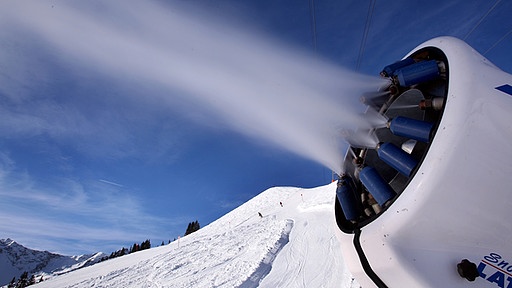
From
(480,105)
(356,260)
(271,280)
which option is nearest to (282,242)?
(271,280)

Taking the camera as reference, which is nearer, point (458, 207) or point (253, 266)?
point (458, 207)

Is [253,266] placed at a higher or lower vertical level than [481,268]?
higher

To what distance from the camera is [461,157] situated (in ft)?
6.14

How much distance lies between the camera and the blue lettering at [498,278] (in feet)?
6.08

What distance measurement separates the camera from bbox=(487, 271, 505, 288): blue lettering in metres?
1.85

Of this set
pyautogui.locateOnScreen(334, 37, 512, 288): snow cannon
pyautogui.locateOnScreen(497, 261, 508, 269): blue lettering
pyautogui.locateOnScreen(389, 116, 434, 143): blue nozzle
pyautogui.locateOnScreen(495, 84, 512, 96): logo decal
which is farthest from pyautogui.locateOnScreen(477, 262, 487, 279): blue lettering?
pyautogui.locateOnScreen(495, 84, 512, 96): logo decal

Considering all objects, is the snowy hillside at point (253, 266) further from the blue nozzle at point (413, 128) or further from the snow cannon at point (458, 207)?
the snow cannon at point (458, 207)

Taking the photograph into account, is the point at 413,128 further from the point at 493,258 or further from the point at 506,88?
the point at 493,258

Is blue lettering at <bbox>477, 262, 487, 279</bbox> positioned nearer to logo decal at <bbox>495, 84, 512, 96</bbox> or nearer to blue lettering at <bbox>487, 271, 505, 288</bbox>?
blue lettering at <bbox>487, 271, 505, 288</bbox>

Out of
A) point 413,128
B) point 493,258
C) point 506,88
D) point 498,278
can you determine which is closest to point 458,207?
point 493,258

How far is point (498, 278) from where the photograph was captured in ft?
6.15

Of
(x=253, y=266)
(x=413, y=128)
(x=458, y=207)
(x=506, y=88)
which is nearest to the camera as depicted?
(x=458, y=207)

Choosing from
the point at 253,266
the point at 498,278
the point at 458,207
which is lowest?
the point at 498,278

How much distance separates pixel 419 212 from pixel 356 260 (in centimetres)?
78
